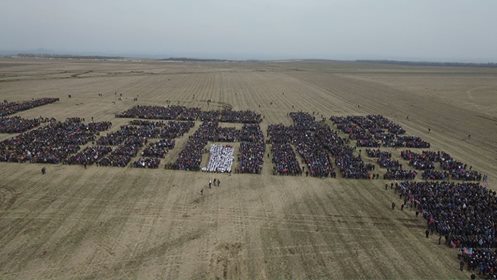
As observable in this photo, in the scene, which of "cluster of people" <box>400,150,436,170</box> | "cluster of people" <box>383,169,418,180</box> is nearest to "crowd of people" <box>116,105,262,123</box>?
"cluster of people" <box>400,150,436,170</box>

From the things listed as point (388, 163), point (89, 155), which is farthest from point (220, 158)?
point (388, 163)

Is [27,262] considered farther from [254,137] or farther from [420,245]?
[254,137]

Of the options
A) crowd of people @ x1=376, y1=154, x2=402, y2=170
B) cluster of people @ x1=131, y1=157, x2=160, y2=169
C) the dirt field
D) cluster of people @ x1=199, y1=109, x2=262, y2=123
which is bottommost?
the dirt field

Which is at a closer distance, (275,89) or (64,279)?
(64,279)

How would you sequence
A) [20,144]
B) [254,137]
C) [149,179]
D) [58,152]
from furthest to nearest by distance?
[254,137]
[20,144]
[58,152]
[149,179]

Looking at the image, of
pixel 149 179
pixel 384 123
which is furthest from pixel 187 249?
pixel 384 123

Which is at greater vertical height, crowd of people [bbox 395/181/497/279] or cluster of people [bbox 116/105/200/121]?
cluster of people [bbox 116/105/200/121]

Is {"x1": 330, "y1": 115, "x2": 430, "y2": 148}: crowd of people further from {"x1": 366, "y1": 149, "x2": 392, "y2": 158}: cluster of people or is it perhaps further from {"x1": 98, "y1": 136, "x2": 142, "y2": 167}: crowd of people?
{"x1": 98, "y1": 136, "x2": 142, "y2": 167}: crowd of people
